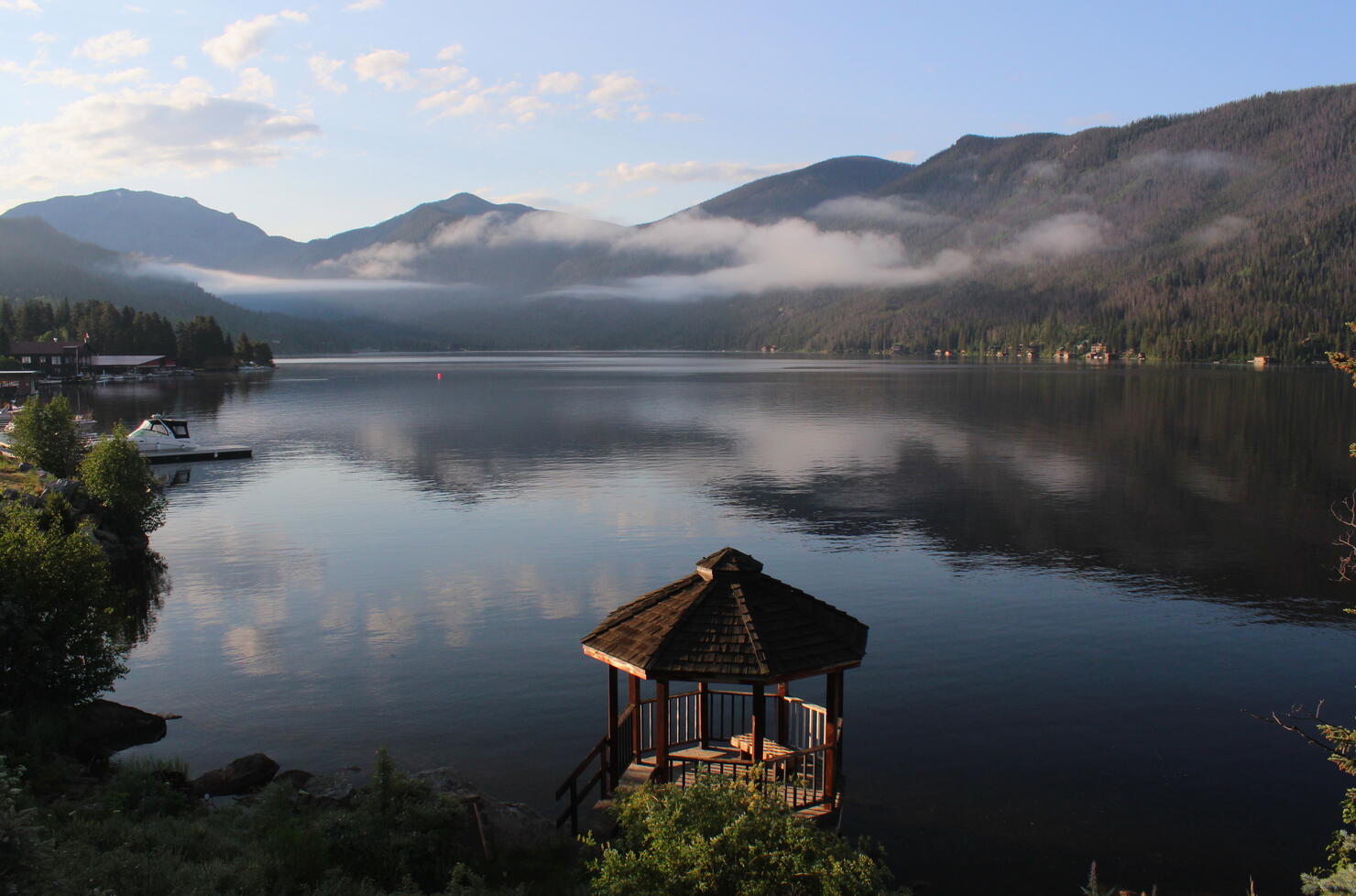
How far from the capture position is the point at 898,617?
31.3 m

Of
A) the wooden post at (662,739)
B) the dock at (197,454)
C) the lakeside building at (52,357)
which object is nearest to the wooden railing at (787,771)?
the wooden post at (662,739)

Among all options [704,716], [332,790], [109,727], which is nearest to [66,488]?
[109,727]

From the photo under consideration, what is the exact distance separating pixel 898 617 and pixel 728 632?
16791mm

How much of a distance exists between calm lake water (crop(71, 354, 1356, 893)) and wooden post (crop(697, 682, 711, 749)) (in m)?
3.03

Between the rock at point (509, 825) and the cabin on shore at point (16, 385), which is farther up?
the cabin on shore at point (16, 385)

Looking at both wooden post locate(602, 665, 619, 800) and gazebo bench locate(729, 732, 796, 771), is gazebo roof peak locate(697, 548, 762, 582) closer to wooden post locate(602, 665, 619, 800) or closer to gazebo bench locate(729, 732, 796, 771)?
wooden post locate(602, 665, 619, 800)

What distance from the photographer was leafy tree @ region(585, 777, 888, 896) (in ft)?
35.8

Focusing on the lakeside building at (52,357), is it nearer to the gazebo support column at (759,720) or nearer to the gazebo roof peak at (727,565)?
the gazebo roof peak at (727,565)

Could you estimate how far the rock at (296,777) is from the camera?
17967 millimetres

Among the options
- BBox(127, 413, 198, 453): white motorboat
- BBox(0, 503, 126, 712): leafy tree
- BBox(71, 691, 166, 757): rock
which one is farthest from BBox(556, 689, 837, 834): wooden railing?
BBox(127, 413, 198, 453): white motorboat

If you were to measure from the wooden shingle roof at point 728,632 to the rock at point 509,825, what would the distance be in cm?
283

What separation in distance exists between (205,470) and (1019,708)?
59.7 meters

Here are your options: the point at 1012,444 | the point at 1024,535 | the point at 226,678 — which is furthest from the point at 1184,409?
the point at 226,678

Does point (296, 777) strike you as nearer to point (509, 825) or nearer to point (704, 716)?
point (509, 825)
